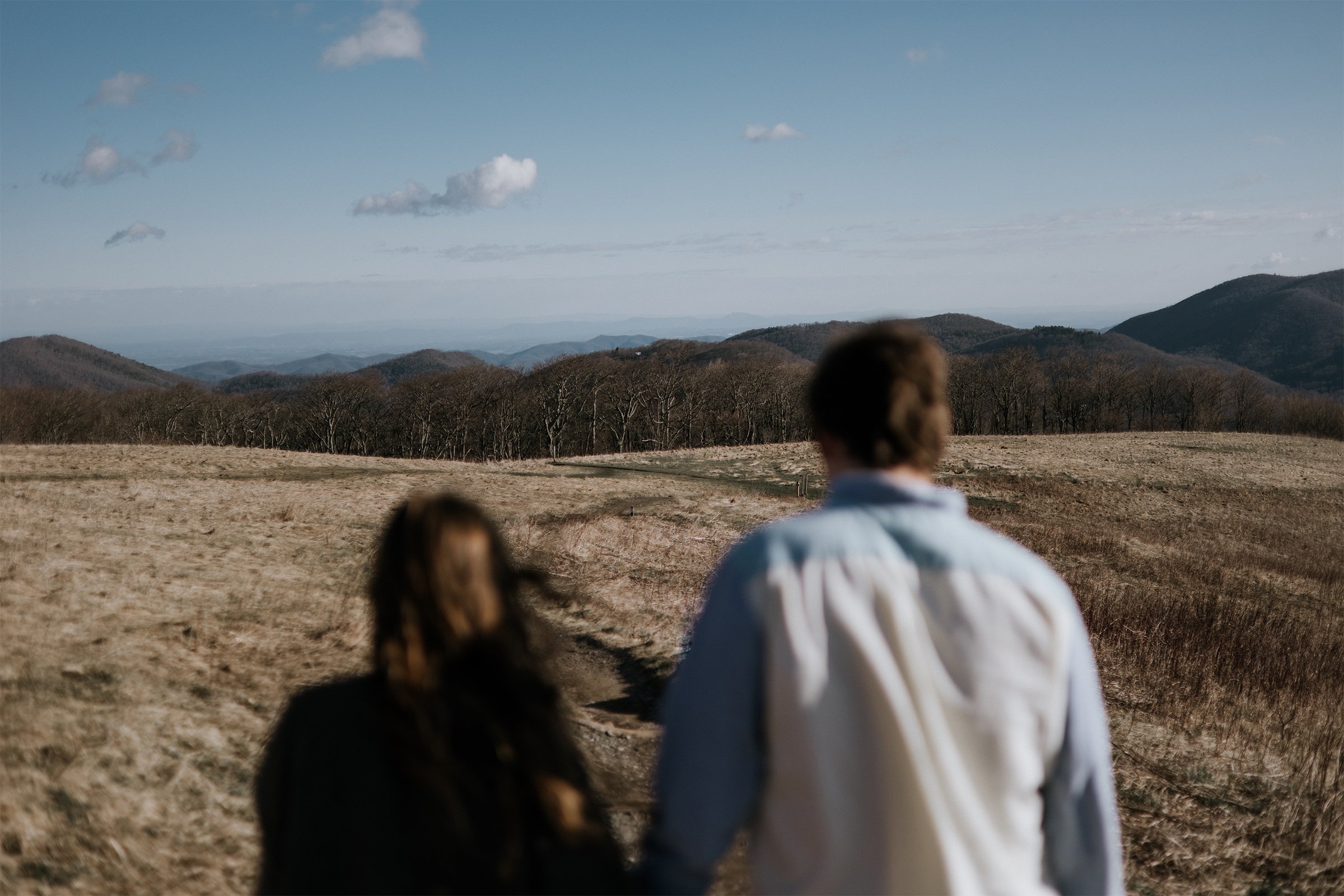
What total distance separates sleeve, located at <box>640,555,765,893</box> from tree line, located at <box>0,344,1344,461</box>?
66.2 metres

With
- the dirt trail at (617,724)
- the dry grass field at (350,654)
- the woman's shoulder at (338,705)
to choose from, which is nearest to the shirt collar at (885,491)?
the woman's shoulder at (338,705)

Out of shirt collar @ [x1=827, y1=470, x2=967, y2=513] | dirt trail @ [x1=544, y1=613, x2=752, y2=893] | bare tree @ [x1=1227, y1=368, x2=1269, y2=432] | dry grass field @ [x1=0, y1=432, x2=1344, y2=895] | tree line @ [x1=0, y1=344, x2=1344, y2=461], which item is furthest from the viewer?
bare tree @ [x1=1227, y1=368, x2=1269, y2=432]

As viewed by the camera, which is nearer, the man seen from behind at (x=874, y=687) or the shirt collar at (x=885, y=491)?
the man seen from behind at (x=874, y=687)

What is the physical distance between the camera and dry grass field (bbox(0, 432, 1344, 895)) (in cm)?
559

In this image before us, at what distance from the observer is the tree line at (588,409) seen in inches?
3014

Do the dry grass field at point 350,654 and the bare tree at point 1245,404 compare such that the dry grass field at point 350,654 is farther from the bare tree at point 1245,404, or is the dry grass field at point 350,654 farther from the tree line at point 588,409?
the bare tree at point 1245,404

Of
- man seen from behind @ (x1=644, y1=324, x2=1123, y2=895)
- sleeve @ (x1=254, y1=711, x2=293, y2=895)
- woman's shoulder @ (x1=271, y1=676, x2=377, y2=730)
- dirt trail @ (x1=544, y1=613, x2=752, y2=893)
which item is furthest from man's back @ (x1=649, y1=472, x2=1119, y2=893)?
dirt trail @ (x1=544, y1=613, x2=752, y2=893)

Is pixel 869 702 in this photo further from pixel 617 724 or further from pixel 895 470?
pixel 617 724

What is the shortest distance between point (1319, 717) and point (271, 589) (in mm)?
12651

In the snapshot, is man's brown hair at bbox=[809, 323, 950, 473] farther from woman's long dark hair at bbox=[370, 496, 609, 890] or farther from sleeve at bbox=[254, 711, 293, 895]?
sleeve at bbox=[254, 711, 293, 895]

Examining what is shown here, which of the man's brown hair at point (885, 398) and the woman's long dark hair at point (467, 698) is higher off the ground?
the man's brown hair at point (885, 398)

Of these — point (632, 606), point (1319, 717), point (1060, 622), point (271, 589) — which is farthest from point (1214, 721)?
point (271, 589)

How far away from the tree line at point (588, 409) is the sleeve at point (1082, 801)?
216ft

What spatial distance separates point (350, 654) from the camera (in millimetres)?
8773
